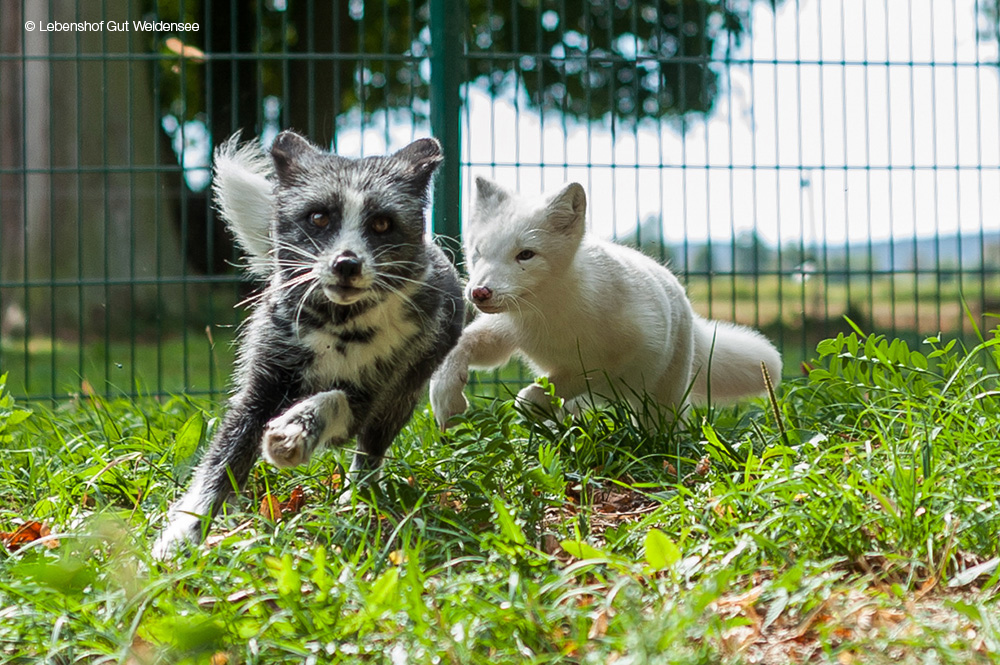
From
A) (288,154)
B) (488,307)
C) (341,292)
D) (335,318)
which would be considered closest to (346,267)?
(341,292)

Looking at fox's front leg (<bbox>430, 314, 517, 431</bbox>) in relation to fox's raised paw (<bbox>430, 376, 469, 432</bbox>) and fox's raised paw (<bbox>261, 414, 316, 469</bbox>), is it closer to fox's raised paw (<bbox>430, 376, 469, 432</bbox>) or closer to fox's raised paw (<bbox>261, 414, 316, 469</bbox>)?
fox's raised paw (<bbox>430, 376, 469, 432</bbox>)

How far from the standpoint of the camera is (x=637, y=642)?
2051 millimetres

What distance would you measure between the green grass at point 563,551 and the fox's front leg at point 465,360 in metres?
0.19

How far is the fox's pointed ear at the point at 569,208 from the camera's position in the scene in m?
4.13

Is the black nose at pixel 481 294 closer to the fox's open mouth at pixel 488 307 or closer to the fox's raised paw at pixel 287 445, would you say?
the fox's open mouth at pixel 488 307

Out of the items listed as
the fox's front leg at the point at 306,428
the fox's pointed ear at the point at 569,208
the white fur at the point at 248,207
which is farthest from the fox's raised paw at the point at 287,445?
the fox's pointed ear at the point at 569,208

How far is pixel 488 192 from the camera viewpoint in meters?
4.36

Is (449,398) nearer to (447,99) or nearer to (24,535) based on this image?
(24,535)

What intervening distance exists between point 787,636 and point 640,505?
107 cm

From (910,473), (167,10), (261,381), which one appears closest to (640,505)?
(910,473)

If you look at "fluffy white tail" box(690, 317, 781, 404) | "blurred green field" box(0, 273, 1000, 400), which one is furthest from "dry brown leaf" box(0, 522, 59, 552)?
"fluffy white tail" box(690, 317, 781, 404)

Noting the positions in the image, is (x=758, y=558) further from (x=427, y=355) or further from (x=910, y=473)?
(x=427, y=355)

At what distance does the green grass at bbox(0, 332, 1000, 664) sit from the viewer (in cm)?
218

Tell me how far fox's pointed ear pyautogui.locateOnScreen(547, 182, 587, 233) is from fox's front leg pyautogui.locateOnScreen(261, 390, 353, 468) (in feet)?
4.40
